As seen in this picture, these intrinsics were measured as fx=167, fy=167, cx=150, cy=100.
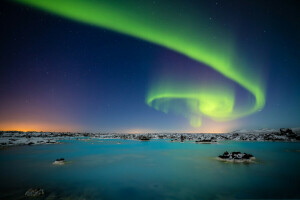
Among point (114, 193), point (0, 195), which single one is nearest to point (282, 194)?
point (114, 193)

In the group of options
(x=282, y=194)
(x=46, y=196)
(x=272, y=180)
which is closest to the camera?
(x=46, y=196)

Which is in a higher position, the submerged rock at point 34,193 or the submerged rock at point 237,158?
the submerged rock at point 34,193

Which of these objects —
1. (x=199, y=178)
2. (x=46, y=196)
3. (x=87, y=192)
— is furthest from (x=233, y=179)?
(x=46, y=196)

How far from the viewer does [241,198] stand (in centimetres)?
1185

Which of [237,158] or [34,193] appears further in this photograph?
[237,158]

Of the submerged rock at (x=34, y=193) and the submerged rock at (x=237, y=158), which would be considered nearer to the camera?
the submerged rock at (x=34, y=193)

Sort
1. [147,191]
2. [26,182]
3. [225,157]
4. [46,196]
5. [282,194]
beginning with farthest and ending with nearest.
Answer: [225,157]
[26,182]
[147,191]
[282,194]
[46,196]

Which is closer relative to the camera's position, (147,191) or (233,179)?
(147,191)

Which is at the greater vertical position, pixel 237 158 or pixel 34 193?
pixel 34 193

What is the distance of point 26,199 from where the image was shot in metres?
10.9

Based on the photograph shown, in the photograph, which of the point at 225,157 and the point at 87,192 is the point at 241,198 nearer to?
the point at 87,192

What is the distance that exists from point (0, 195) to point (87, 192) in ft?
19.2

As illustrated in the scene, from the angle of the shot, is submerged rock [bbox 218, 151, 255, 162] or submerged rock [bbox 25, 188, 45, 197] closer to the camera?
submerged rock [bbox 25, 188, 45, 197]

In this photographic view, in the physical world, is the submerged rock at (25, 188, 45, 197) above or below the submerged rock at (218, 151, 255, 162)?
above
